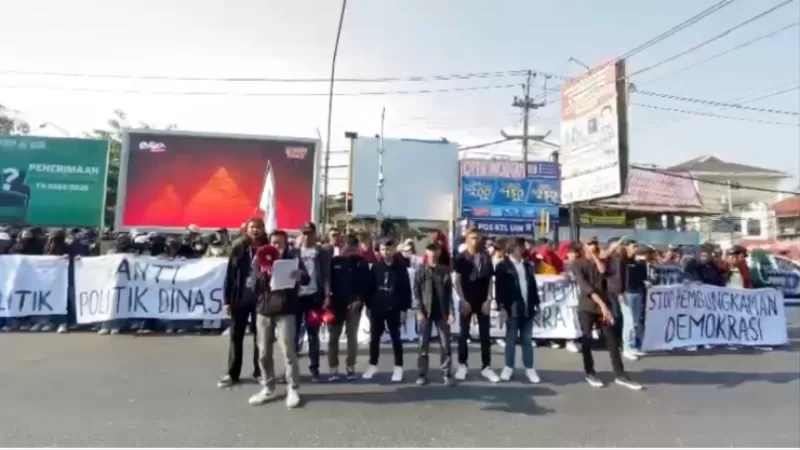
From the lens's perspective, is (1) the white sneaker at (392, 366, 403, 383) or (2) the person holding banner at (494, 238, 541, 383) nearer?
(1) the white sneaker at (392, 366, 403, 383)

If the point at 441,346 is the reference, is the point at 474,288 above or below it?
above

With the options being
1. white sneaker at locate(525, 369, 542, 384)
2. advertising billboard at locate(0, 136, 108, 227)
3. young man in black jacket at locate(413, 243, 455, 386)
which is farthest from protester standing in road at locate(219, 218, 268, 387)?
advertising billboard at locate(0, 136, 108, 227)

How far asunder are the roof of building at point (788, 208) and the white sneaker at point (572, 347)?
46.4m

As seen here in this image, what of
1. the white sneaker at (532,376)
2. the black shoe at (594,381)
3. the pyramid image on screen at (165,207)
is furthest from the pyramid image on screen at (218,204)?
the black shoe at (594,381)

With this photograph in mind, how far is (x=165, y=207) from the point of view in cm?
1661

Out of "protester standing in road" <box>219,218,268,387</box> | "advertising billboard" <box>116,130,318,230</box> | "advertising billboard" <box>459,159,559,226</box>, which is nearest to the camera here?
"protester standing in road" <box>219,218,268,387</box>

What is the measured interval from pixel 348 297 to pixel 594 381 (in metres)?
3.08

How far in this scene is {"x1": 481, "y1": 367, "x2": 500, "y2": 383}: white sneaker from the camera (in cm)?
697

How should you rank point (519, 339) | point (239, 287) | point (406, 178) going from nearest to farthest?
point (239, 287) → point (519, 339) → point (406, 178)

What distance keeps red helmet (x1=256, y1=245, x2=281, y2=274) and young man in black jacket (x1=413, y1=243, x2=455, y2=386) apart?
1.87 metres

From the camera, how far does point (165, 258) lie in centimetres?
1016

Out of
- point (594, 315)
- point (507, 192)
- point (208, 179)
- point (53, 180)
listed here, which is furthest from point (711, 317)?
point (507, 192)

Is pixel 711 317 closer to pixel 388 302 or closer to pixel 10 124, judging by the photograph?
pixel 388 302

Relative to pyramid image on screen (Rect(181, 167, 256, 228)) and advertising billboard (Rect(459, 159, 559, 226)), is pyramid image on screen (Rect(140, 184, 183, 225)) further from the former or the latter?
advertising billboard (Rect(459, 159, 559, 226))
